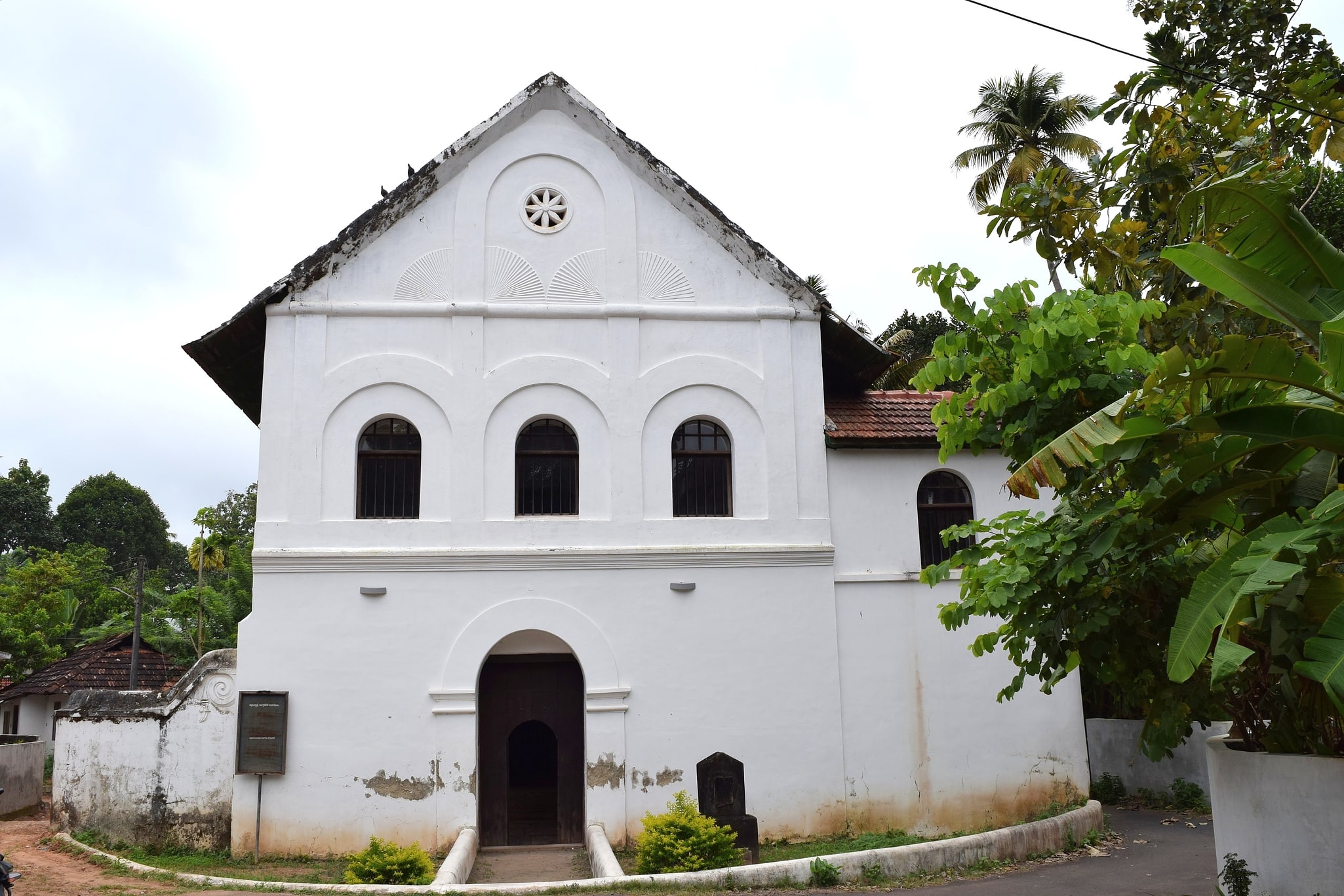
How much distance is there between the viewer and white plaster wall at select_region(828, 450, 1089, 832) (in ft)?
46.2

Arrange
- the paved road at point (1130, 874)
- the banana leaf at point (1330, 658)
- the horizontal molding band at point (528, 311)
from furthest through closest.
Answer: the horizontal molding band at point (528, 311) < the paved road at point (1130, 874) < the banana leaf at point (1330, 658)

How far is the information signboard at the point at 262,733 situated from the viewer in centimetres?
1292

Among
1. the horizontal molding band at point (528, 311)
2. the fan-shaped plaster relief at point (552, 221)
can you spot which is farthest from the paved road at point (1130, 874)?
the fan-shaped plaster relief at point (552, 221)

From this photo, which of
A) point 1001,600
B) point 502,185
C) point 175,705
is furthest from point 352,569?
point 1001,600

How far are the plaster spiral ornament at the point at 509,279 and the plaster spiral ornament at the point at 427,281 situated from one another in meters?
0.53

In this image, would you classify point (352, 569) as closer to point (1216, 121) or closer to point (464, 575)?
point (464, 575)

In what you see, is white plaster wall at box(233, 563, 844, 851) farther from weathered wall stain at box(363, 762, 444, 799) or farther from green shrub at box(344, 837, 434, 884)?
green shrub at box(344, 837, 434, 884)

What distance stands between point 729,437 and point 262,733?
7239 mm

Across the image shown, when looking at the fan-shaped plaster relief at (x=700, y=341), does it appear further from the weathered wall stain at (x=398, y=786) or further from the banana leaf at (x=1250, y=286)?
the banana leaf at (x=1250, y=286)

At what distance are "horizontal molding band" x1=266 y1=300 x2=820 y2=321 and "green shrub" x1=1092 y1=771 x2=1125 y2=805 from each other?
9674 millimetres

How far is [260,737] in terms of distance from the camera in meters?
13.0

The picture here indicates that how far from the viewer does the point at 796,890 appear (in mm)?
10617

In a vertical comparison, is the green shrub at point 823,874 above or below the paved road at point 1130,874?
above

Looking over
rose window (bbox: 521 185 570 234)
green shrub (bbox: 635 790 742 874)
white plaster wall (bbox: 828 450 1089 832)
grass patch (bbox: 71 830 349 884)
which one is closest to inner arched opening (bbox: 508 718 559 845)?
grass patch (bbox: 71 830 349 884)
